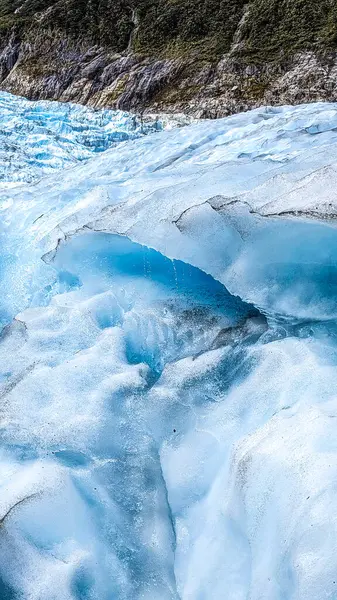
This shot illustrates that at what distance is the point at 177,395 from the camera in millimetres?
2990

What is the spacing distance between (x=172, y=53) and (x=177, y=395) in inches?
521

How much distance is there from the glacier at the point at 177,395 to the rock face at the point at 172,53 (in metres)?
8.75

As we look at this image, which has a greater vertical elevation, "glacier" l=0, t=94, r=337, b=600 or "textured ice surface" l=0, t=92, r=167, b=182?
"glacier" l=0, t=94, r=337, b=600

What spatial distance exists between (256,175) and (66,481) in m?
2.65

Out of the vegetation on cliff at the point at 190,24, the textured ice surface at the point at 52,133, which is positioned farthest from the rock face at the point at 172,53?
the textured ice surface at the point at 52,133

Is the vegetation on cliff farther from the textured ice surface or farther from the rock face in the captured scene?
the textured ice surface

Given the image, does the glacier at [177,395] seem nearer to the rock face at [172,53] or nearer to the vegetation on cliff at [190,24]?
the rock face at [172,53]

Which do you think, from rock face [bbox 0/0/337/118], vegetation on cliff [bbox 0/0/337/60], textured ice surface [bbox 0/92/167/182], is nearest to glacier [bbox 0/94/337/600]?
textured ice surface [bbox 0/92/167/182]

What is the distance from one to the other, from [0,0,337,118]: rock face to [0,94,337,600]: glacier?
8.75m

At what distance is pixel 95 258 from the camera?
13.2 feet

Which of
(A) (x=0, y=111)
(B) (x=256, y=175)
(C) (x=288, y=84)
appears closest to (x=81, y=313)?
(B) (x=256, y=175)

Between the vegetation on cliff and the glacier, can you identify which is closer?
the glacier

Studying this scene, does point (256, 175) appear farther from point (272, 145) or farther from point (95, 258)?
point (272, 145)

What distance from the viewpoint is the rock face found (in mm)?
12766
